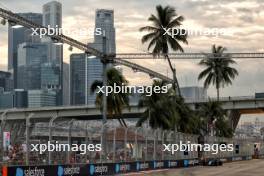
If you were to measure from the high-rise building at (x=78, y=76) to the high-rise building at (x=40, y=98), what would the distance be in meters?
48.1

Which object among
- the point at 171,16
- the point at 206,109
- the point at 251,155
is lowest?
the point at 251,155

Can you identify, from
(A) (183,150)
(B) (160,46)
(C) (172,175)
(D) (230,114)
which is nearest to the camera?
(C) (172,175)

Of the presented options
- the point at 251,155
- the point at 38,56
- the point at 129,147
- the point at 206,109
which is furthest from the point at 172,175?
the point at 38,56

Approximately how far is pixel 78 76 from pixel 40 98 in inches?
3528

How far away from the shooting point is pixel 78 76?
99375mm

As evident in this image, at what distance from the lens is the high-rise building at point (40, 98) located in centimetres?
17650

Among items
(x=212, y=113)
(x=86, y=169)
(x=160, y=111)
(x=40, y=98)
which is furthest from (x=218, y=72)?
(x=40, y=98)

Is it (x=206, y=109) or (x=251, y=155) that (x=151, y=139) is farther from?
(x=206, y=109)

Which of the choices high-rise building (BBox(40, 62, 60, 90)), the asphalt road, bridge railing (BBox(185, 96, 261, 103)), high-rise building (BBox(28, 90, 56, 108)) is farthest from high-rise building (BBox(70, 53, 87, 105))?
high-rise building (BBox(28, 90, 56, 108))

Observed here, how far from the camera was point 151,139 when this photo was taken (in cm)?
4256

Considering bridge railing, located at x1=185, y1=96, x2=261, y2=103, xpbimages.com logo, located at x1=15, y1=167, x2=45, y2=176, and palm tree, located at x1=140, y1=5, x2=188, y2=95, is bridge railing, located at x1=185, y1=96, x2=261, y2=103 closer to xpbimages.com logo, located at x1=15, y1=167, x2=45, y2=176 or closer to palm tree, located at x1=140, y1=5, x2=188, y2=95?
palm tree, located at x1=140, y1=5, x2=188, y2=95

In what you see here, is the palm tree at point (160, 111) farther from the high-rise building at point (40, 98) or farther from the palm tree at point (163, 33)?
the high-rise building at point (40, 98)

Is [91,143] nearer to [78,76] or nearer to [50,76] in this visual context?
[78,76]

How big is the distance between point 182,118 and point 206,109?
33.4m
